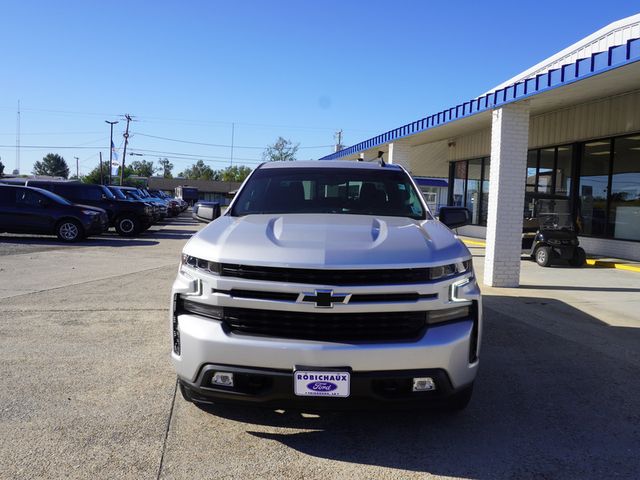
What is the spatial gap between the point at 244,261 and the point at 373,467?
1426 mm

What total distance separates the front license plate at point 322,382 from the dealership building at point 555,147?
7.00 m

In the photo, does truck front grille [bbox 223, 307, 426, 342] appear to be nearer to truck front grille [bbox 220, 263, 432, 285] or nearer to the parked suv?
the parked suv

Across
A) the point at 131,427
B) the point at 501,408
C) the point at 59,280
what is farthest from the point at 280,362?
the point at 59,280

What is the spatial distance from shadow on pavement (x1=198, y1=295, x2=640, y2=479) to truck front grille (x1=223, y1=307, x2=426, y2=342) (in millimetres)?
756

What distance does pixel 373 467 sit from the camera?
3117mm

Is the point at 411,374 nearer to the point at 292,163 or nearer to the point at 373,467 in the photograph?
the point at 373,467

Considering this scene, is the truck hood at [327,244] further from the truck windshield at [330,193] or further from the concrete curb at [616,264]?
the concrete curb at [616,264]

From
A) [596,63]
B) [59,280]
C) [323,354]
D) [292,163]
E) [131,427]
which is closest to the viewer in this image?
[323,354]

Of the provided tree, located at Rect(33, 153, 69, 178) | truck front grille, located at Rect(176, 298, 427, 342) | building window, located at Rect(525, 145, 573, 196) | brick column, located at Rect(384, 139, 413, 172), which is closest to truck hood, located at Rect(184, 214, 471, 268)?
truck front grille, located at Rect(176, 298, 427, 342)

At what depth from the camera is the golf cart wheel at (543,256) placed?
41.7ft

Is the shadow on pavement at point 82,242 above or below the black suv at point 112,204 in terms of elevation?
below

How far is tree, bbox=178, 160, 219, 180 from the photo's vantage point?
147725 mm

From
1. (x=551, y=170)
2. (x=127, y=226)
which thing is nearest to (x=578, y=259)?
(x=551, y=170)

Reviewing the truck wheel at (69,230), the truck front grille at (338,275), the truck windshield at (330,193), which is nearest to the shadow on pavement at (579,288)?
the truck windshield at (330,193)
